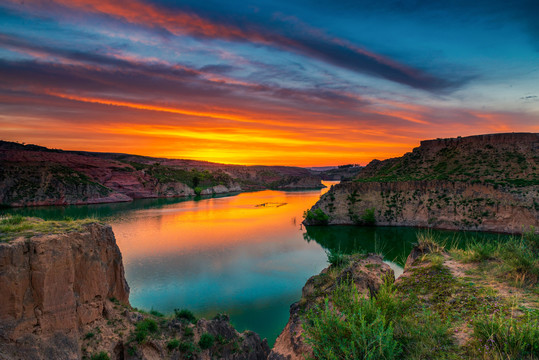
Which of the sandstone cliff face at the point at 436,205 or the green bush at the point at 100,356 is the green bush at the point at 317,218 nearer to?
the sandstone cliff face at the point at 436,205

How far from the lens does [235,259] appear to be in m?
26.6

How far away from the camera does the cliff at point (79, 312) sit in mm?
7395

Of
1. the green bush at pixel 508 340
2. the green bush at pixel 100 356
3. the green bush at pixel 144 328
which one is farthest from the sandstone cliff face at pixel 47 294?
the green bush at pixel 508 340

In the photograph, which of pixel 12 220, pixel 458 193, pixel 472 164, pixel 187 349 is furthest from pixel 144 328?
pixel 472 164

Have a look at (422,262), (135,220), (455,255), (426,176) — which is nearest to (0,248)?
(422,262)

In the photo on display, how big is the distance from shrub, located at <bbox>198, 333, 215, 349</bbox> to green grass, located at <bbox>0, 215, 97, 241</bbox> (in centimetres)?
567

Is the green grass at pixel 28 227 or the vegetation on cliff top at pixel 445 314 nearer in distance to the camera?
the vegetation on cliff top at pixel 445 314

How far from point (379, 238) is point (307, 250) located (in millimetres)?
10278

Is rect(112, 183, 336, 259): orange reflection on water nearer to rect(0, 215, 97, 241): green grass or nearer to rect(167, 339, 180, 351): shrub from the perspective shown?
rect(0, 215, 97, 241): green grass

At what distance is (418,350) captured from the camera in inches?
152

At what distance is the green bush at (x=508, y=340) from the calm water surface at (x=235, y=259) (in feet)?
27.5

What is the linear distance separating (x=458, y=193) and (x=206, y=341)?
39828 millimetres

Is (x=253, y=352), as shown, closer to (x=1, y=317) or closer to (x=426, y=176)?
(x=1, y=317)

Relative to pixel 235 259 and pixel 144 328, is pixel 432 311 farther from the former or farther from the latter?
pixel 235 259
